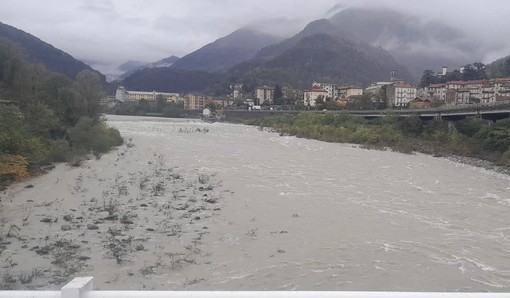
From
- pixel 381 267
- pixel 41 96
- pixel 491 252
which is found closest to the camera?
pixel 381 267

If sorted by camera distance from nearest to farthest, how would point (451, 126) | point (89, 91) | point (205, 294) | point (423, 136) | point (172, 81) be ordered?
point (205, 294), point (89, 91), point (451, 126), point (423, 136), point (172, 81)

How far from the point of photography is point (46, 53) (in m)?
73.4

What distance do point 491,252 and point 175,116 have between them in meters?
65.9

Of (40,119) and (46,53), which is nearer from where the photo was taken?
(40,119)

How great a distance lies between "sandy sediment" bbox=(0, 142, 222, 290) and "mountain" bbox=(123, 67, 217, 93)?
110m

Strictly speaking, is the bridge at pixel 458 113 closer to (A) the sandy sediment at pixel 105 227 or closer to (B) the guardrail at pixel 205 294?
(A) the sandy sediment at pixel 105 227

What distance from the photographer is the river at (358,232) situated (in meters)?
5.54

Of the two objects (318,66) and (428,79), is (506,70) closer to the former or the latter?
(428,79)

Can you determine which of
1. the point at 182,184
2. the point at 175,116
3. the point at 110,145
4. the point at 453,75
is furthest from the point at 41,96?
the point at 453,75

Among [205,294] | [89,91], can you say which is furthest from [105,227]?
[89,91]

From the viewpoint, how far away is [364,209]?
945 cm

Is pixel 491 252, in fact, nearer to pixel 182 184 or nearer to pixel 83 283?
pixel 83 283

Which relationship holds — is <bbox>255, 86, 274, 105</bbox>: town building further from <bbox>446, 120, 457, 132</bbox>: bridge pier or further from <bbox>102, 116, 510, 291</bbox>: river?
<bbox>102, 116, 510, 291</bbox>: river

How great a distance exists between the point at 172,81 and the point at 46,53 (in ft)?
174
